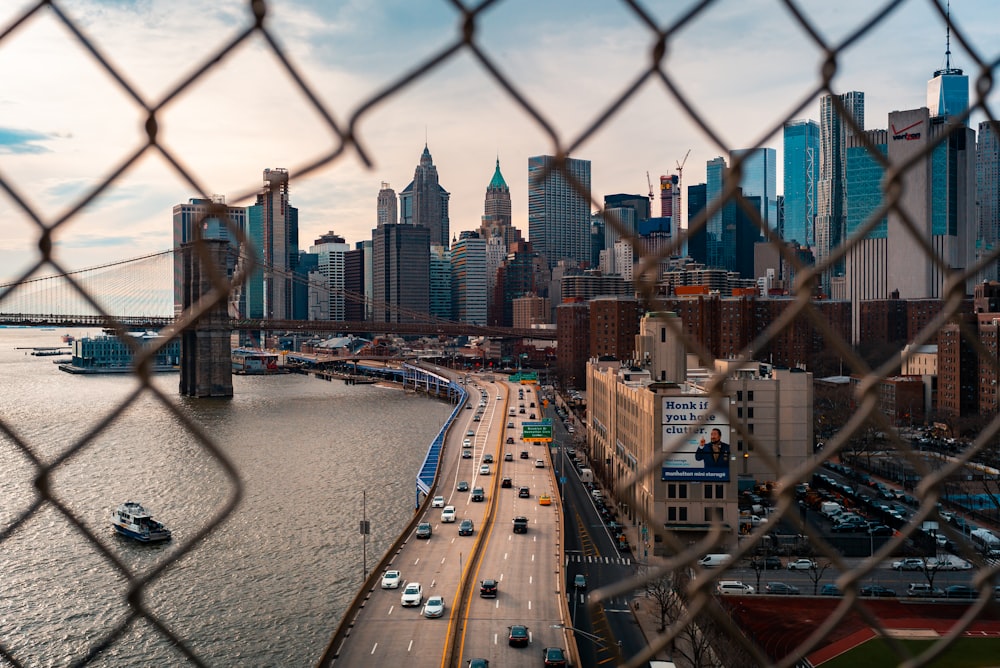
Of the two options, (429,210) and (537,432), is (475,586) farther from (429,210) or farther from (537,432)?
(429,210)

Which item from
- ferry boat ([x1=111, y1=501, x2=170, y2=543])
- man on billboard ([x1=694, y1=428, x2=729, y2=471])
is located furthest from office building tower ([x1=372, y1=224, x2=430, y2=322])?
man on billboard ([x1=694, y1=428, x2=729, y2=471])

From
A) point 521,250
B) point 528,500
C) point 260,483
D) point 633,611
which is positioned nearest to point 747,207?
point 633,611

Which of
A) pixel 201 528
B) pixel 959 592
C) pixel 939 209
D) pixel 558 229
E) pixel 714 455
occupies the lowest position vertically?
pixel 959 592

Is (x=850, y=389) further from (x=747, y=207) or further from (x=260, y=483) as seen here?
(x=747, y=207)

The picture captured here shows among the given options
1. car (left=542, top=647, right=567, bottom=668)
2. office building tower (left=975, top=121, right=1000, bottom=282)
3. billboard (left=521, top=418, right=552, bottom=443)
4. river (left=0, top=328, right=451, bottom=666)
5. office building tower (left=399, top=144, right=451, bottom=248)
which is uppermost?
office building tower (left=399, top=144, right=451, bottom=248)

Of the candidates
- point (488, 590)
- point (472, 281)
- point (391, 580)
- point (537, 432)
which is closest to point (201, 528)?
point (488, 590)

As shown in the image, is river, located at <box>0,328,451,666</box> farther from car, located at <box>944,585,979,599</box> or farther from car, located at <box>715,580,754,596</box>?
car, located at <box>944,585,979,599</box>

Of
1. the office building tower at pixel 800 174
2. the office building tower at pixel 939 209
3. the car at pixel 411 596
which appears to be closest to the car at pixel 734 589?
the car at pixel 411 596
